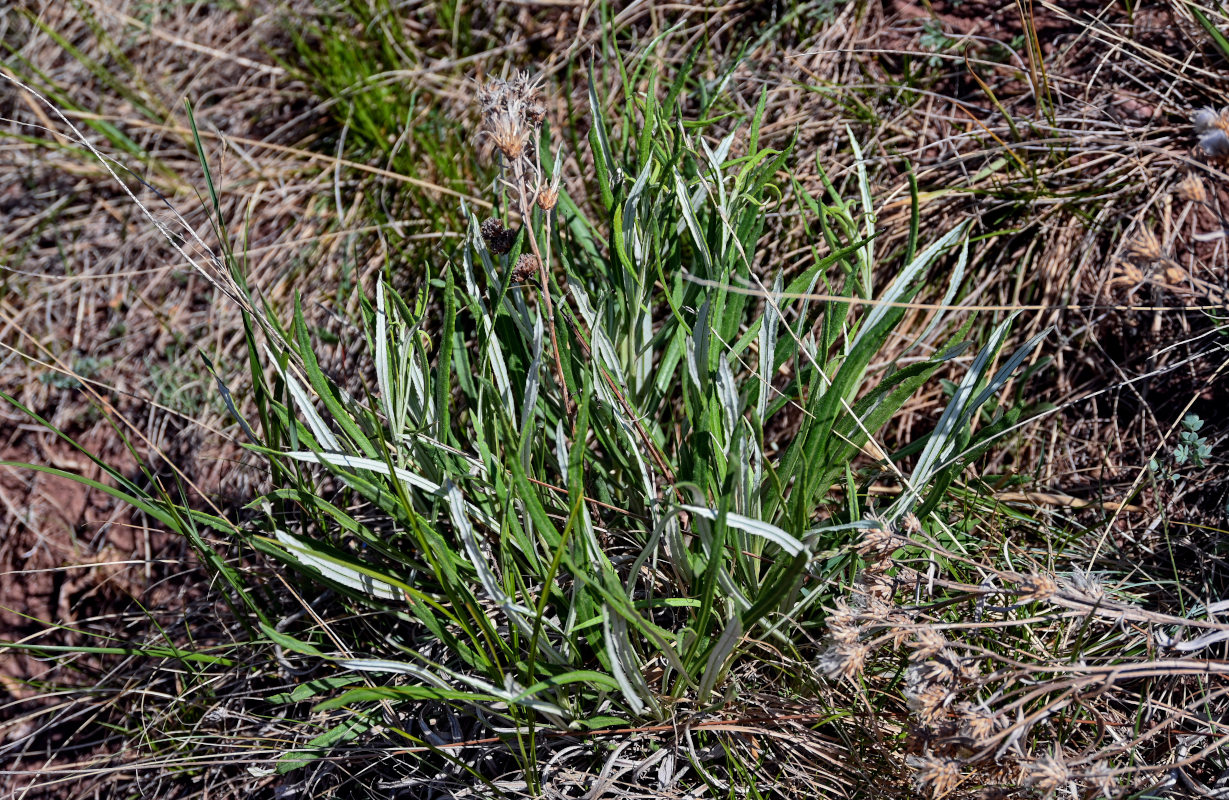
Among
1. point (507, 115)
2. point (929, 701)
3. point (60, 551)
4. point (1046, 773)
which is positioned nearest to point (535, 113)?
point (507, 115)

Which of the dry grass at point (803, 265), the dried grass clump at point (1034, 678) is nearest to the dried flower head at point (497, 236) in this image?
the dry grass at point (803, 265)

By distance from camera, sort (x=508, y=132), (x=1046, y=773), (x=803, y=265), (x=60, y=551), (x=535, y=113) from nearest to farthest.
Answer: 1. (x=1046, y=773)
2. (x=508, y=132)
3. (x=535, y=113)
4. (x=803, y=265)
5. (x=60, y=551)

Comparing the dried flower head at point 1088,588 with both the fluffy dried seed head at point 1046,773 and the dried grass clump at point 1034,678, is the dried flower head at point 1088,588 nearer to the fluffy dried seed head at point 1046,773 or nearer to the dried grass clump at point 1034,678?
the dried grass clump at point 1034,678

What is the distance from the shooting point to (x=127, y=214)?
7.82 feet

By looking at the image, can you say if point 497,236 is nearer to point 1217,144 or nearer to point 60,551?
point 1217,144

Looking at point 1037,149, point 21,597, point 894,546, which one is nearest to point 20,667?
point 21,597

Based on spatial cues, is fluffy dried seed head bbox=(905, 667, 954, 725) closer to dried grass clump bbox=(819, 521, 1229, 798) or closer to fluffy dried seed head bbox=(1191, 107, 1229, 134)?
dried grass clump bbox=(819, 521, 1229, 798)

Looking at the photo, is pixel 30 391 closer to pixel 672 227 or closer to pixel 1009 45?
pixel 672 227

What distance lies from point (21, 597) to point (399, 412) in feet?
5.38

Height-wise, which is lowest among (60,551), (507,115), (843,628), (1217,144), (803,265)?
(60,551)

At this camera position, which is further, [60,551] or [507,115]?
[60,551]

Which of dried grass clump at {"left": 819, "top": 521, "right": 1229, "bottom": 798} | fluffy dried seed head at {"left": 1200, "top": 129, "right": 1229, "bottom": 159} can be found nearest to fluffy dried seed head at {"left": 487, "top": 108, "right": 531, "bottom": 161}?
dried grass clump at {"left": 819, "top": 521, "right": 1229, "bottom": 798}

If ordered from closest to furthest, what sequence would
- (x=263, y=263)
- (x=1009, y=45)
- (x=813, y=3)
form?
(x=1009, y=45) < (x=813, y=3) < (x=263, y=263)

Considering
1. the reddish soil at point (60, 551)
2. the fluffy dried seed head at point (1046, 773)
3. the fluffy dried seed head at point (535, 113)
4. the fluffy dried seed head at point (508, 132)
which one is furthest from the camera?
the reddish soil at point (60, 551)
